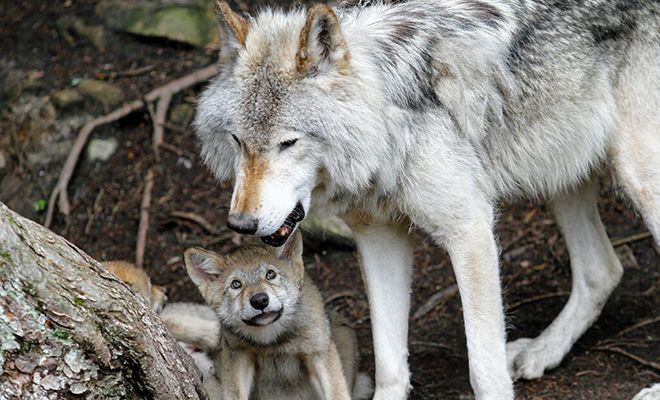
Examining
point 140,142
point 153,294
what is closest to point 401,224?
point 153,294

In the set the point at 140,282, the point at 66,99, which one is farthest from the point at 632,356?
the point at 66,99

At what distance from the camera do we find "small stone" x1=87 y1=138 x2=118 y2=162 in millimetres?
7363

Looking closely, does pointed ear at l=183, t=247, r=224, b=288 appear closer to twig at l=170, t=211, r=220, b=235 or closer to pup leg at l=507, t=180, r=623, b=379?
pup leg at l=507, t=180, r=623, b=379

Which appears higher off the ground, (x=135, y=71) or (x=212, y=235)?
(x=135, y=71)

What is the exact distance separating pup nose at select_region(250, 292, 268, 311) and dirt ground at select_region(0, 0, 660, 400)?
1712 millimetres

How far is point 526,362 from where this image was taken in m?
4.99

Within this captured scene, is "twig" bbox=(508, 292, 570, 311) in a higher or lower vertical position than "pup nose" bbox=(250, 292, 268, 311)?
lower

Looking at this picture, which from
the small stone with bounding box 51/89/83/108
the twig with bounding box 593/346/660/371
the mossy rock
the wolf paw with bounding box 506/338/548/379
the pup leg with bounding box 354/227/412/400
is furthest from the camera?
the mossy rock

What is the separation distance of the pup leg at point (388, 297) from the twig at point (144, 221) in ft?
9.67

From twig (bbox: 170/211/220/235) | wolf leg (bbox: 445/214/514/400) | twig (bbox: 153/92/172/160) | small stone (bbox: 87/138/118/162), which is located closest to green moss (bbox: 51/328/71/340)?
wolf leg (bbox: 445/214/514/400)

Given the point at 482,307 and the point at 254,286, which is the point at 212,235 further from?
the point at 482,307

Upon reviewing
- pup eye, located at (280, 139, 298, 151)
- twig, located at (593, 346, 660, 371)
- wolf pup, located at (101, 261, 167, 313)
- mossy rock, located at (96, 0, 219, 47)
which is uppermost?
pup eye, located at (280, 139, 298, 151)

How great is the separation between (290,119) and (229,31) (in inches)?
26.5

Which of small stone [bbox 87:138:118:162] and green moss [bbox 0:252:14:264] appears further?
small stone [bbox 87:138:118:162]
